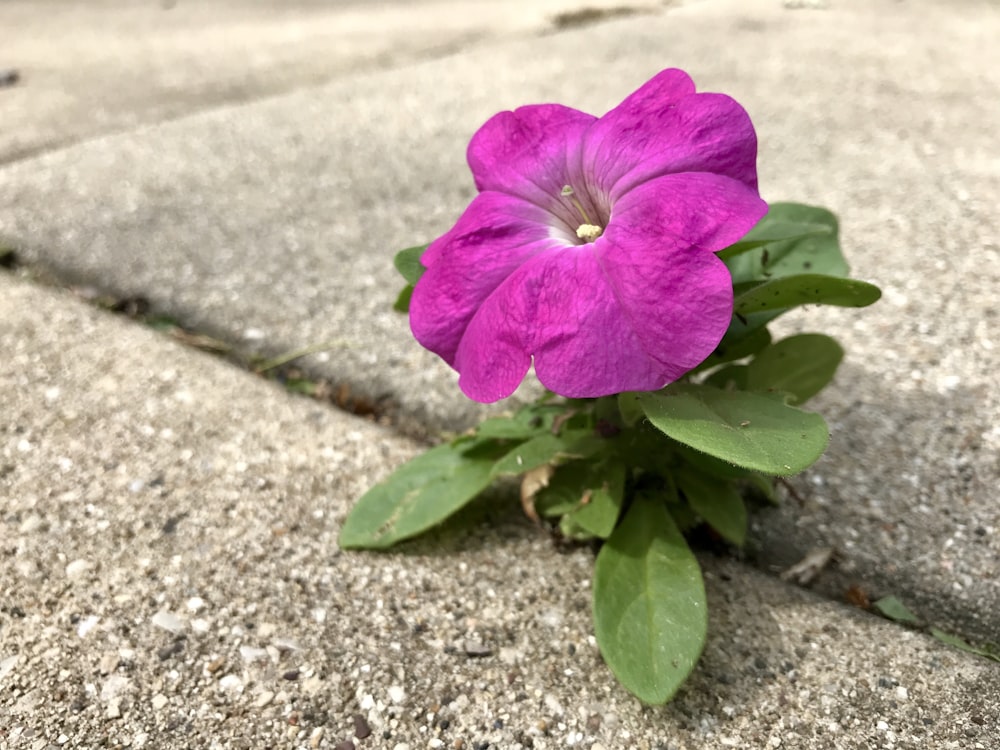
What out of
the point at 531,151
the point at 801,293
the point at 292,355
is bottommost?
the point at 292,355

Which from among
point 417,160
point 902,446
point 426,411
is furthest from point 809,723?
point 417,160

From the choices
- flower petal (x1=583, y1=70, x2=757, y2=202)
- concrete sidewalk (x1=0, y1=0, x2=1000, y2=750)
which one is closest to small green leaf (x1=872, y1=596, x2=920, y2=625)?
concrete sidewalk (x1=0, y1=0, x2=1000, y2=750)

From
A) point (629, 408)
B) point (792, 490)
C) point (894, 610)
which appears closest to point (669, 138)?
point (629, 408)

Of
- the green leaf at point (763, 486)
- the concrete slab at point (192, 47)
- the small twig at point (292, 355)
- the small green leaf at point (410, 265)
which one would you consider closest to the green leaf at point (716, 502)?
the green leaf at point (763, 486)

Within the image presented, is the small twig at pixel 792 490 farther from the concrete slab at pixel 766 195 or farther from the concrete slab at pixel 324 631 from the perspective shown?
the concrete slab at pixel 324 631

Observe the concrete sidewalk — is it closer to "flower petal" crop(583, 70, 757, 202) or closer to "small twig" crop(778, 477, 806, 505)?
"small twig" crop(778, 477, 806, 505)

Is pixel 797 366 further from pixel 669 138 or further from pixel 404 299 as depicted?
pixel 404 299
